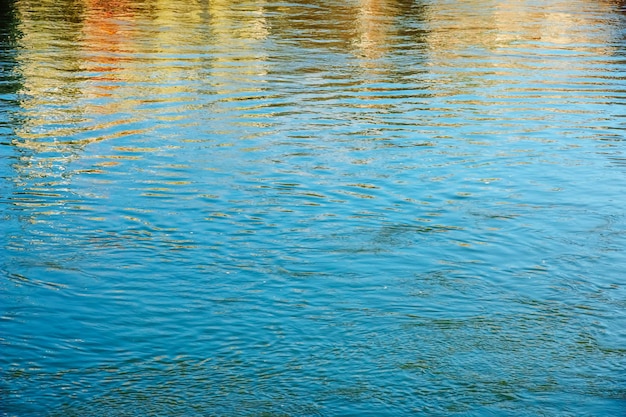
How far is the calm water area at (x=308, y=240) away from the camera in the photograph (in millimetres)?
10930

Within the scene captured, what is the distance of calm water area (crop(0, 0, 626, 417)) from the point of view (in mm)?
10930

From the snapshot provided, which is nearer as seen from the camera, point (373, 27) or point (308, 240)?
point (308, 240)

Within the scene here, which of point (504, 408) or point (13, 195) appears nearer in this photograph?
point (504, 408)

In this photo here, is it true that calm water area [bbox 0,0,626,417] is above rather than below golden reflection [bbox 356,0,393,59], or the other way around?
below

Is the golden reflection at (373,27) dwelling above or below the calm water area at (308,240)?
above

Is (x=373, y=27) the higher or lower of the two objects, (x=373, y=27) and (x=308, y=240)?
the higher

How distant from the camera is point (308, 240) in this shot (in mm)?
15031

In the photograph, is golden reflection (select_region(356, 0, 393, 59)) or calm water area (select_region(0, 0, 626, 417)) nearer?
calm water area (select_region(0, 0, 626, 417))

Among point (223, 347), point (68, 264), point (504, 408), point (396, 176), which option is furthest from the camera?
point (396, 176)

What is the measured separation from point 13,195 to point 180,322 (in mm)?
5757

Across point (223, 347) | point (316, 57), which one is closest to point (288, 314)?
point (223, 347)

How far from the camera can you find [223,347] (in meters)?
11.7

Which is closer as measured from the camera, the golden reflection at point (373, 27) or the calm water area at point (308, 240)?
the calm water area at point (308, 240)

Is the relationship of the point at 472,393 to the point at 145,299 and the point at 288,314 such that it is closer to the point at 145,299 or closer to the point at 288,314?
the point at 288,314
